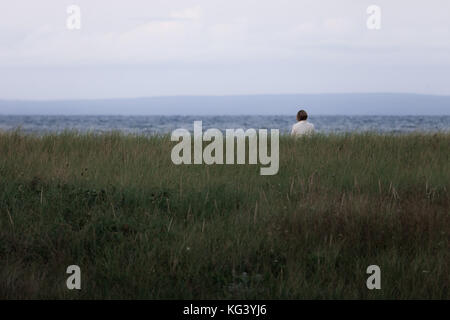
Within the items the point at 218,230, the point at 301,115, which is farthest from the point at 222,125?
the point at 218,230

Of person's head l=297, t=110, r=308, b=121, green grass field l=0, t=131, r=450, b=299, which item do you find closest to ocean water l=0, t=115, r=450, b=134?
person's head l=297, t=110, r=308, b=121

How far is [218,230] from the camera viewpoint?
22.0ft

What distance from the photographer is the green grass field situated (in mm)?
5559

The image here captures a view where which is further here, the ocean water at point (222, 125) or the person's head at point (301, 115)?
the person's head at point (301, 115)

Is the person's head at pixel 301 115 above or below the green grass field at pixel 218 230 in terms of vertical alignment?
above

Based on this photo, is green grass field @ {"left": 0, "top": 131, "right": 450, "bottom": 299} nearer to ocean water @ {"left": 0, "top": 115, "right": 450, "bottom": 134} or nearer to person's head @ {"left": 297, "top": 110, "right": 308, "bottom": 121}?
ocean water @ {"left": 0, "top": 115, "right": 450, "bottom": 134}

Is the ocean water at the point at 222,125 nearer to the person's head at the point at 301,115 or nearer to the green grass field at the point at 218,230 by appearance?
the person's head at the point at 301,115

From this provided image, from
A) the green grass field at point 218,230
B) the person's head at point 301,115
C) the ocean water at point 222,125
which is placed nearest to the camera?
the green grass field at point 218,230

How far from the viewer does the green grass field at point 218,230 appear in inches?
219

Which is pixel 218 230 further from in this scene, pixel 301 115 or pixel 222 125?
pixel 222 125

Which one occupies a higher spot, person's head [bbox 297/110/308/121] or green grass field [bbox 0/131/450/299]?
person's head [bbox 297/110/308/121]

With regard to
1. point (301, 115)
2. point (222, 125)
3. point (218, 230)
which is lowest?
point (222, 125)

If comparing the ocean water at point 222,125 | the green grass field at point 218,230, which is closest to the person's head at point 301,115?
the ocean water at point 222,125
